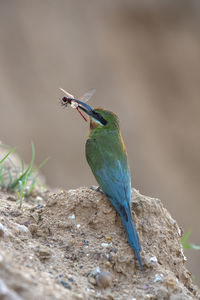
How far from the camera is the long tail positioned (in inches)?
99.5

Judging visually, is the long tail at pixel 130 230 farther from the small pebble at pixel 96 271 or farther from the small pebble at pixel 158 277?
the small pebble at pixel 96 271

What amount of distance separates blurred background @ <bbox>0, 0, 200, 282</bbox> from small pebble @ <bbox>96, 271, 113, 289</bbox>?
770 centimetres

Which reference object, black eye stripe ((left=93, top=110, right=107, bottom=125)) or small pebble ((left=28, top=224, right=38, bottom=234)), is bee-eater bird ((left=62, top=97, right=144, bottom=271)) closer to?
black eye stripe ((left=93, top=110, right=107, bottom=125))

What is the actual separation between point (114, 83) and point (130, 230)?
422 inches

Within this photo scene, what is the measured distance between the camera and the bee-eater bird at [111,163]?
8.70ft

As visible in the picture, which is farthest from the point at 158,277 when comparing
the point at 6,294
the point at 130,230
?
the point at 6,294

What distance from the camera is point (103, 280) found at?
7.43 ft

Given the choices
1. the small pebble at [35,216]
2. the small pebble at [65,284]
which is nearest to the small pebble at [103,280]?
the small pebble at [65,284]

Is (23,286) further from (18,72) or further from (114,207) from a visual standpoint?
(18,72)

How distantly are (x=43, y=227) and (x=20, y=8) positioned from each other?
11.0 metres

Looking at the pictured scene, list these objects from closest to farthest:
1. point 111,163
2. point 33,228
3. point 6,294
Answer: point 6,294, point 33,228, point 111,163

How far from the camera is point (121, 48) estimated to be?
14.0 meters

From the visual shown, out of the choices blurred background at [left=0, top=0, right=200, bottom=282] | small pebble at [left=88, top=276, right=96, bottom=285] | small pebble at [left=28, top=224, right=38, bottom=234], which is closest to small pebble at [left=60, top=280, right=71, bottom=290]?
small pebble at [left=88, top=276, right=96, bottom=285]

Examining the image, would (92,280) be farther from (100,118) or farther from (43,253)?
(100,118)
